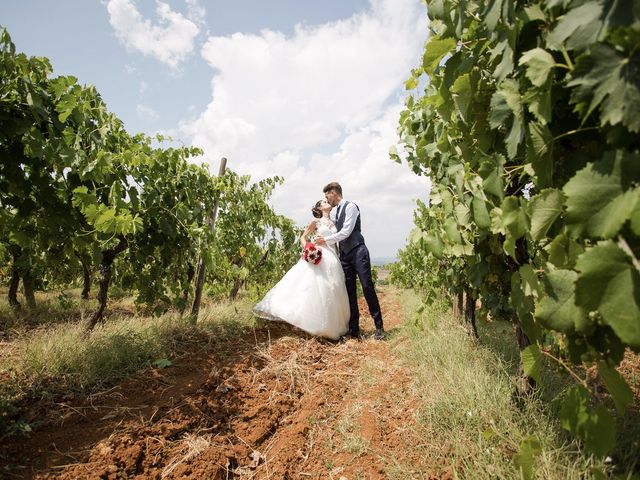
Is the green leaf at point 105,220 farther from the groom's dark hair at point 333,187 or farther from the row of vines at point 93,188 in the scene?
the groom's dark hair at point 333,187

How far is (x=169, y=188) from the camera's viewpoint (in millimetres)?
4062

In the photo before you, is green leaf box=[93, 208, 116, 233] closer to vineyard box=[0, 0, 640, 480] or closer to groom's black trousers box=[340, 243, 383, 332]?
vineyard box=[0, 0, 640, 480]

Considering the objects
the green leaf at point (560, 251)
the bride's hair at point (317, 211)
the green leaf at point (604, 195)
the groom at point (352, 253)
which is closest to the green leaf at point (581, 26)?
the green leaf at point (604, 195)

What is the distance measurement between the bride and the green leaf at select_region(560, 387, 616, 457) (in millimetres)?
3350

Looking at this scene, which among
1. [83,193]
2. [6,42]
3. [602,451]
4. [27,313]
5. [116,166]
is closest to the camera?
[602,451]

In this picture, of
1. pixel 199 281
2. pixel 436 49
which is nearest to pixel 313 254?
pixel 199 281

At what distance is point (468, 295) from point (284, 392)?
7.79 ft

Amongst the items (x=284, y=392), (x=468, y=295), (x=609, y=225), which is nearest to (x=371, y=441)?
(x=284, y=392)

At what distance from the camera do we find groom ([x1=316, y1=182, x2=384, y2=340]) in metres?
4.47

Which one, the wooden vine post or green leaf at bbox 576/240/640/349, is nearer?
green leaf at bbox 576/240/640/349

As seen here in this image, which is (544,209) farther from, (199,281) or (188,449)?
(199,281)

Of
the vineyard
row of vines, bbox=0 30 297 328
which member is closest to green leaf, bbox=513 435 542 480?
the vineyard

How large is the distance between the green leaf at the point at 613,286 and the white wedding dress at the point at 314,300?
372cm

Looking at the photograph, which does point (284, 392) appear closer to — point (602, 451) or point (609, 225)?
point (602, 451)
